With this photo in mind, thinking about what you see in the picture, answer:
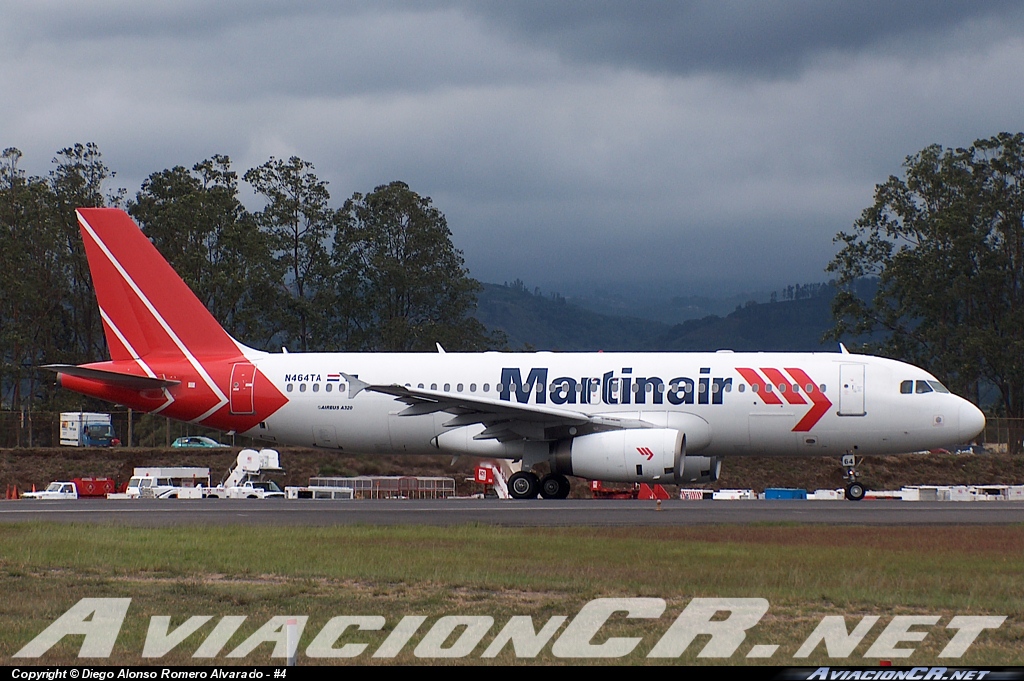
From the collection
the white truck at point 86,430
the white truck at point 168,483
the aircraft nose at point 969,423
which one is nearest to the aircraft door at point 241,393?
the white truck at point 168,483

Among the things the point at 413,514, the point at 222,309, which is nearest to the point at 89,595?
the point at 413,514

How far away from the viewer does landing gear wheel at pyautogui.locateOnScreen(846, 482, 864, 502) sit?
29312 mm

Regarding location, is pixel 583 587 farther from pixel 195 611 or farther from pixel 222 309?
pixel 222 309

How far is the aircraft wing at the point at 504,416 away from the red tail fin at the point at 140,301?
5532mm

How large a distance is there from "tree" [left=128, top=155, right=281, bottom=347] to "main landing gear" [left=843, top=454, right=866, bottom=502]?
148 feet

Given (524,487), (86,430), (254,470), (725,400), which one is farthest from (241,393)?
(86,430)

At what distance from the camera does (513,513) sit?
23797 millimetres

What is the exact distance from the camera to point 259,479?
4041cm

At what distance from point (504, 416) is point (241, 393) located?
721 cm

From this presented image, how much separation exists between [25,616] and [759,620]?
6.25m

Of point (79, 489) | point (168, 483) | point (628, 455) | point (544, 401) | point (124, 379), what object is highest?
point (124, 379)

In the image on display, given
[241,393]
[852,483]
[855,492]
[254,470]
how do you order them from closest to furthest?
1. [855,492]
2. [852,483]
3. [241,393]
4. [254,470]

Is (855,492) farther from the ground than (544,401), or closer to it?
closer to it

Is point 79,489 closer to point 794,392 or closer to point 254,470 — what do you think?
point 254,470
